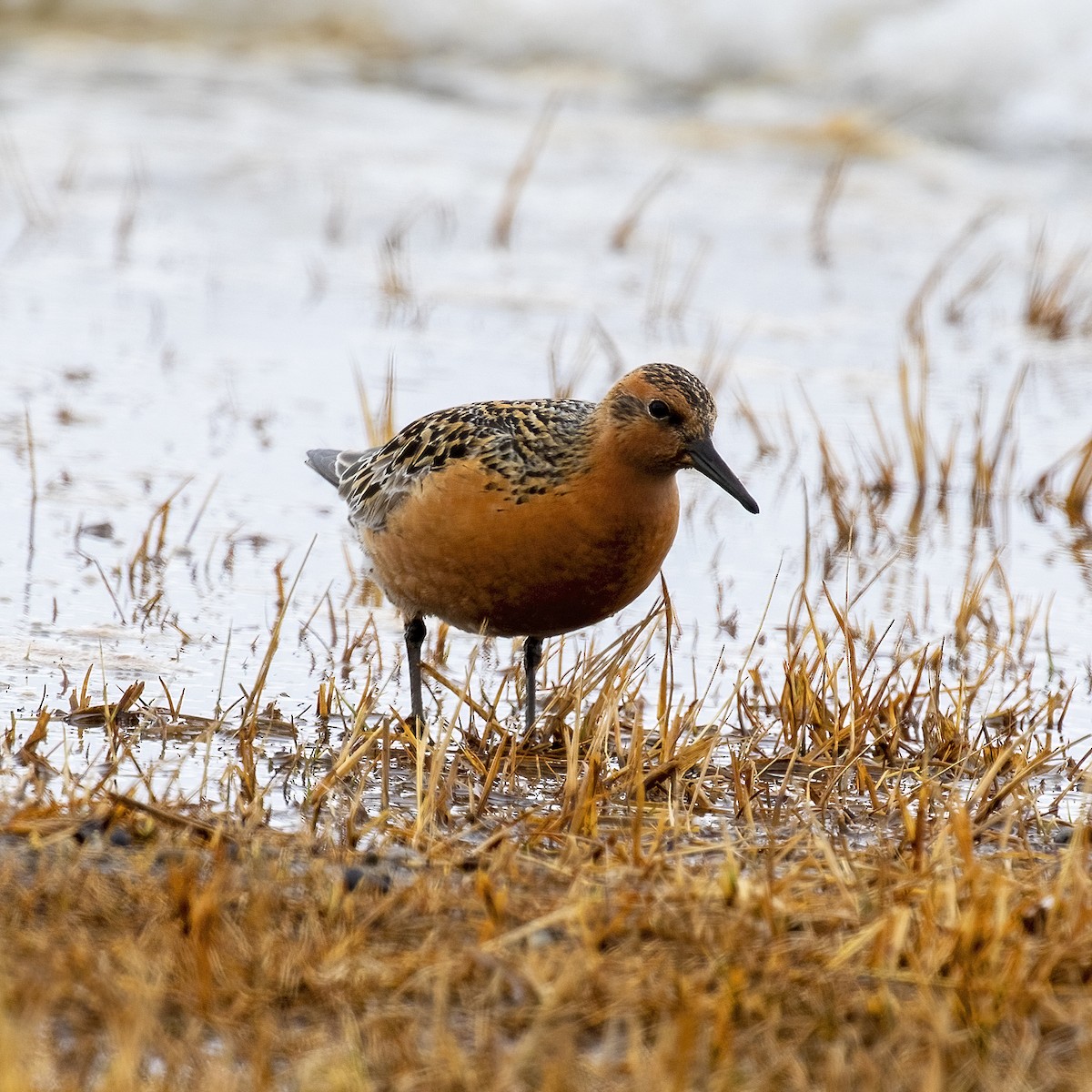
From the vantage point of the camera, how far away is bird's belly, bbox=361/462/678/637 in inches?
219

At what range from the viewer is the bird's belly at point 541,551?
5570 mm

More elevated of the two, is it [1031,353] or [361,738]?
[1031,353]

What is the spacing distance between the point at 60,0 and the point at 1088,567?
52.2 ft

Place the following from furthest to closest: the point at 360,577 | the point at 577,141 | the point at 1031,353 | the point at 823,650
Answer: the point at 577,141, the point at 1031,353, the point at 360,577, the point at 823,650

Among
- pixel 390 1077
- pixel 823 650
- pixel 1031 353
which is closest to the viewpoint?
pixel 390 1077

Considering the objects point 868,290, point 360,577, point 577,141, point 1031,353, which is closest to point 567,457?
point 360,577

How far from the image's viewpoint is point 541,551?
5.57 metres

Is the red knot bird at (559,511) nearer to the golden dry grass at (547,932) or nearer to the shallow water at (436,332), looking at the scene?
the golden dry grass at (547,932)

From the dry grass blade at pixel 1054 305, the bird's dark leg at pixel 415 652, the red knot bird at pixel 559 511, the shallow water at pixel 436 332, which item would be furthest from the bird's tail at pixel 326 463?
the dry grass blade at pixel 1054 305

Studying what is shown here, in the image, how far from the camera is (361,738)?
5.20m

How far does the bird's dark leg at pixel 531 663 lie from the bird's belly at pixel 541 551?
0.95ft

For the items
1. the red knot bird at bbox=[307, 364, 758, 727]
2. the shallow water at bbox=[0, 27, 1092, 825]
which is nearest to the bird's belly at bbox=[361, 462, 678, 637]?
the red knot bird at bbox=[307, 364, 758, 727]

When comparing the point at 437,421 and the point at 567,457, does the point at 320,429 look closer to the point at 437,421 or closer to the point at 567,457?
the point at 437,421

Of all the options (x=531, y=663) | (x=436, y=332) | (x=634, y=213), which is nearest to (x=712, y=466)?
(x=531, y=663)
